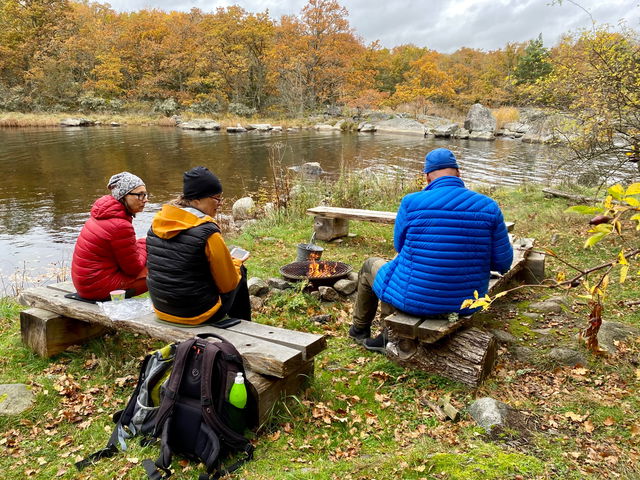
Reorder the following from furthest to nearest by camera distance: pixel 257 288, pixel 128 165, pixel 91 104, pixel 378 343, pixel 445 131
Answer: pixel 91 104, pixel 445 131, pixel 128 165, pixel 257 288, pixel 378 343

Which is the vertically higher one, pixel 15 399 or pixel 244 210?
pixel 244 210

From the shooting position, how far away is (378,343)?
3912 mm

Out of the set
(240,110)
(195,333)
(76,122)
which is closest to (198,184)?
(195,333)

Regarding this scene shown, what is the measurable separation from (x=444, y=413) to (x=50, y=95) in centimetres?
4731

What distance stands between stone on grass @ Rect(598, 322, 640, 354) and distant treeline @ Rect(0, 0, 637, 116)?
132 feet

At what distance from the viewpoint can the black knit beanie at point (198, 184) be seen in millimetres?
3121

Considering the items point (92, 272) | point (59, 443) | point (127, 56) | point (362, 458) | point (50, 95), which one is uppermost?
point (127, 56)

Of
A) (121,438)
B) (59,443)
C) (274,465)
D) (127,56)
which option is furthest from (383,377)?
(127,56)

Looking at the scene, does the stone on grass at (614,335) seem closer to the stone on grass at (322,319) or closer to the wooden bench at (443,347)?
the wooden bench at (443,347)

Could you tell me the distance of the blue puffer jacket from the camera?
316 centimetres

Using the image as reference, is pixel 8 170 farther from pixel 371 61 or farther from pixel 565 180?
pixel 371 61

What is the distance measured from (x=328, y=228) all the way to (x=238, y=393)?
16.3 feet

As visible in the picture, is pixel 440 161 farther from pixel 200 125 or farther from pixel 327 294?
pixel 200 125

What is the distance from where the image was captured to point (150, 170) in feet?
54.0
